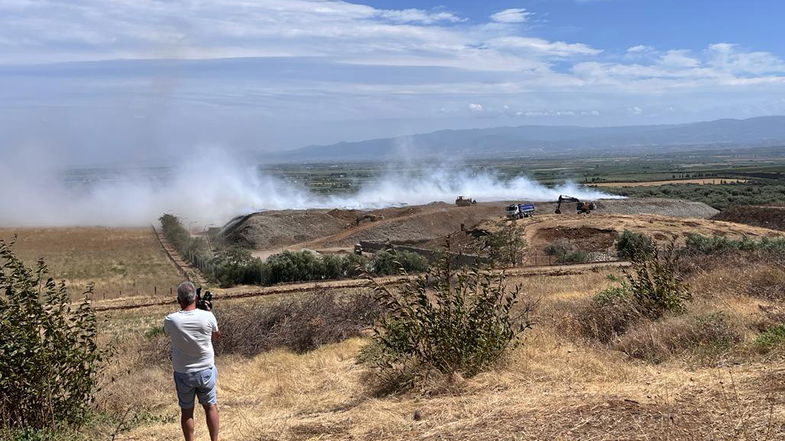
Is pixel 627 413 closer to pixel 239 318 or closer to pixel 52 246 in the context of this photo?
pixel 239 318

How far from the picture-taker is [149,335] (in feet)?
51.1

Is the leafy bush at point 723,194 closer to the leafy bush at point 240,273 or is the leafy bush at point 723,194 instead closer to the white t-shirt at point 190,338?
the leafy bush at point 240,273

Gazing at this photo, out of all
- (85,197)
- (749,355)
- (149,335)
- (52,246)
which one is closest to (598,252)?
(149,335)

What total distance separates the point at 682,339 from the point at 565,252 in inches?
1248

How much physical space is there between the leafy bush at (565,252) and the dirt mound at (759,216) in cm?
1659

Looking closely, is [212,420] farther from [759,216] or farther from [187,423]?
[759,216]

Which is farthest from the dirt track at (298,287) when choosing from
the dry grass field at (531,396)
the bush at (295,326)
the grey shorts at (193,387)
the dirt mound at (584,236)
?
the grey shorts at (193,387)

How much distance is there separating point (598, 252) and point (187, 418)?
3542 cm

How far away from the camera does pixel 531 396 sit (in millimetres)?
6672

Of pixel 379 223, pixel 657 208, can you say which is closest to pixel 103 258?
pixel 379 223

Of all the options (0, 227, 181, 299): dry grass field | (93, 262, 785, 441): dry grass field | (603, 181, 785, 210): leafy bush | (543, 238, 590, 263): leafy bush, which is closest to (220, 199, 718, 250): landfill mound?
(0, 227, 181, 299): dry grass field

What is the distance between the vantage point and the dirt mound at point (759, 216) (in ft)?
158

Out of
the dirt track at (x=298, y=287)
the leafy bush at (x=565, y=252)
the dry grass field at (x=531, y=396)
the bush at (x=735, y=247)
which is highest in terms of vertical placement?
the dry grass field at (x=531, y=396)

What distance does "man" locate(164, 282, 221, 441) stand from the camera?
6.44 m
